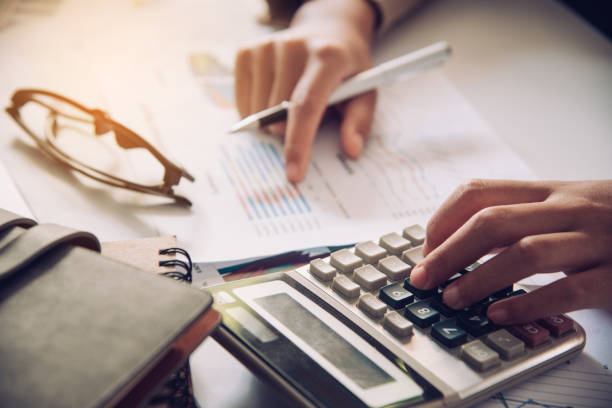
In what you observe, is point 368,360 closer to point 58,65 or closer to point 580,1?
point 58,65

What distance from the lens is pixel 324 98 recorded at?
0.61 m

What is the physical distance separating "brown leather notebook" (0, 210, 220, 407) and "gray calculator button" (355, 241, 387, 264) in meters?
0.16

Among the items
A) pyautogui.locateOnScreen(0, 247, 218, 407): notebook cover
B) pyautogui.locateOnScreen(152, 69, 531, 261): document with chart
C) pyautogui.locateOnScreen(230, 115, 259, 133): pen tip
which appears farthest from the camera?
pyautogui.locateOnScreen(230, 115, 259, 133): pen tip

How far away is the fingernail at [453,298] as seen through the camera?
0.36 m

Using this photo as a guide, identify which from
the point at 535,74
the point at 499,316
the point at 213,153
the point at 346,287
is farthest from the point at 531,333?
the point at 535,74

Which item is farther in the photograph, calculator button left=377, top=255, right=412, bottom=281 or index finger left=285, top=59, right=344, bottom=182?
index finger left=285, top=59, right=344, bottom=182

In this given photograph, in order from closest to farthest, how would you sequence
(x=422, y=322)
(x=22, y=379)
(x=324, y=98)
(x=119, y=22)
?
(x=22, y=379) → (x=422, y=322) → (x=324, y=98) → (x=119, y=22)

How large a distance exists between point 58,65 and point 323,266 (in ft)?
1.57

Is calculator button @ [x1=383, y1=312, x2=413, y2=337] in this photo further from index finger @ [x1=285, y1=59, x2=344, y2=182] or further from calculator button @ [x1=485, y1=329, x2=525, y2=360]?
index finger @ [x1=285, y1=59, x2=344, y2=182]

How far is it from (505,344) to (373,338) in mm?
82

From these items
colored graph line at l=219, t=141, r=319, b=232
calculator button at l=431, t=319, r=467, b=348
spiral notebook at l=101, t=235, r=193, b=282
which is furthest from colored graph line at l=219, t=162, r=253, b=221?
calculator button at l=431, t=319, r=467, b=348

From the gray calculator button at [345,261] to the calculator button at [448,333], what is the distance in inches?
3.1

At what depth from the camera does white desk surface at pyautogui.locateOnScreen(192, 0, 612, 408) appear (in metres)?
0.61

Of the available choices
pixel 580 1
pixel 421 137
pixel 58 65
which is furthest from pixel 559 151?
pixel 58 65
